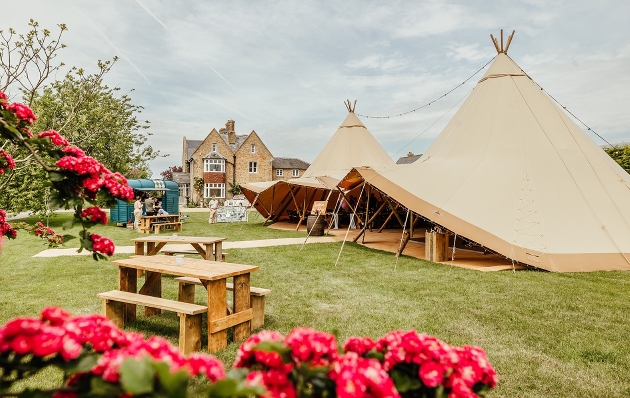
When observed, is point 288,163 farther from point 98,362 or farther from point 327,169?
point 98,362

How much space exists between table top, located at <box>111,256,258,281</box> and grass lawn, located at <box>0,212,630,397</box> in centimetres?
74

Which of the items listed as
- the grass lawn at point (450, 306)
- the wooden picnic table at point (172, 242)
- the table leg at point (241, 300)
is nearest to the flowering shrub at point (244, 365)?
the grass lawn at point (450, 306)

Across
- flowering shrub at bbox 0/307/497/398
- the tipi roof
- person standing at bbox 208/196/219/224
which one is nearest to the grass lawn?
flowering shrub at bbox 0/307/497/398

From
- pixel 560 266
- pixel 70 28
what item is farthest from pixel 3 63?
pixel 560 266

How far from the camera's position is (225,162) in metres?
40.5

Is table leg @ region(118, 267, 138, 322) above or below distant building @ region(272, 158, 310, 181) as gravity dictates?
below

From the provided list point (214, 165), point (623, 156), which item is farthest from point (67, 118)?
point (214, 165)

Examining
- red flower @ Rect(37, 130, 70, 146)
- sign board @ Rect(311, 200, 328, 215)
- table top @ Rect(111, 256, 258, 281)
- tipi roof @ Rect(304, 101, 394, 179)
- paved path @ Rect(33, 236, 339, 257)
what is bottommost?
paved path @ Rect(33, 236, 339, 257)

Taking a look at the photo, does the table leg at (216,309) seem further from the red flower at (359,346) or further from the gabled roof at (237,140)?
the gabled roof at (237,140)

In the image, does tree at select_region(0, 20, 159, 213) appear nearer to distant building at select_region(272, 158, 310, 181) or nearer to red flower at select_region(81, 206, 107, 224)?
red flower at select_region(81, 206, 107, 224)

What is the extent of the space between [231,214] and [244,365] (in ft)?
62.3

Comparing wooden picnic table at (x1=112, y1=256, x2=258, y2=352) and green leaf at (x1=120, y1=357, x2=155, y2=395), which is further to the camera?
wooden picnic table at (x1=112, y1=256, x2=258, y2=352)

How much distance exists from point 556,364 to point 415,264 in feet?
16.3

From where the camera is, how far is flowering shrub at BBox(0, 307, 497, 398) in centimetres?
91
